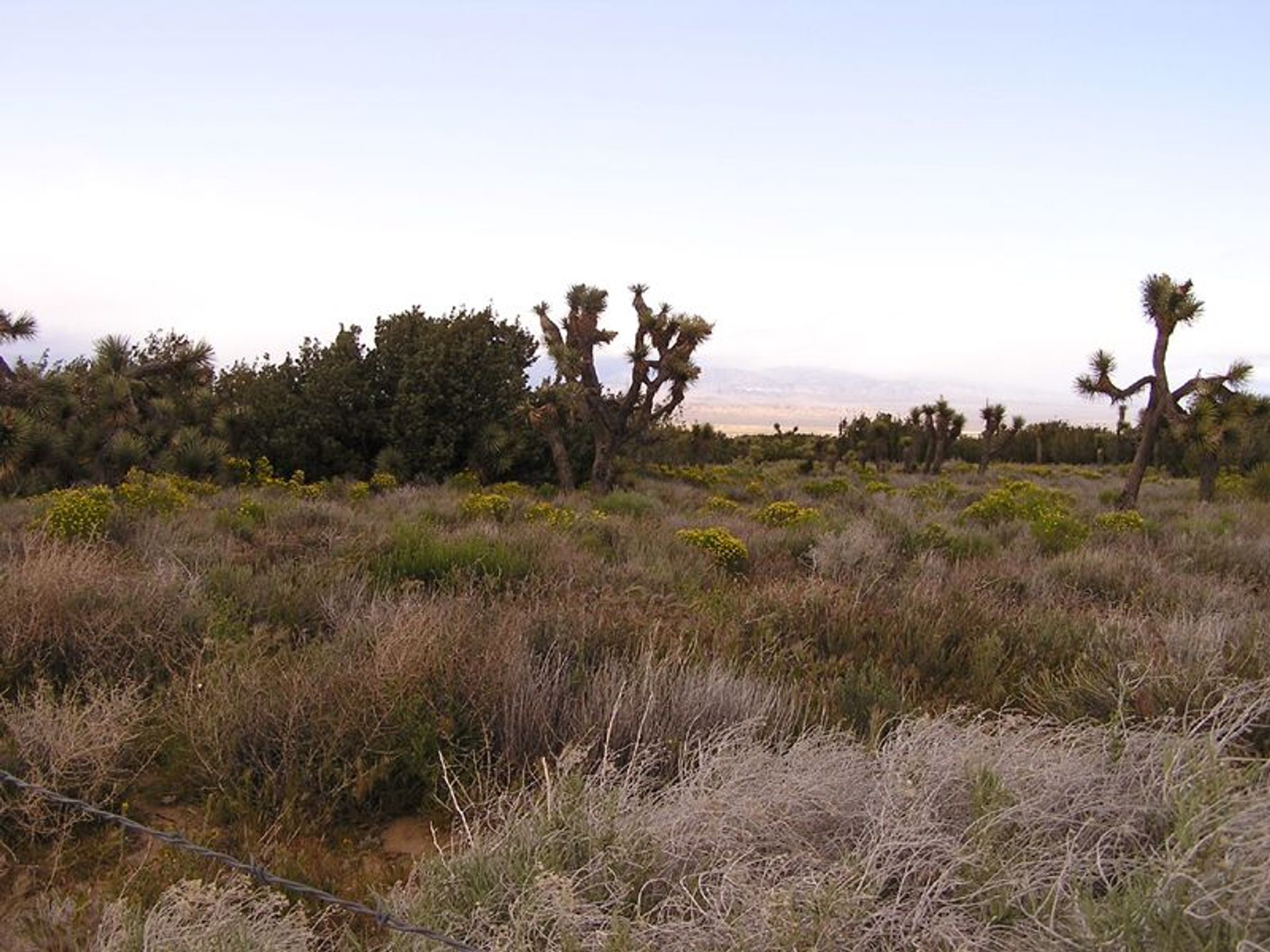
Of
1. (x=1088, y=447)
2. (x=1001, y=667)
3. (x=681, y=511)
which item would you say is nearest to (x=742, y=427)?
(x=1088, y=447)

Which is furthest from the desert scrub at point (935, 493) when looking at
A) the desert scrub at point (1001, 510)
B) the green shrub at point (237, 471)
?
the green shrub at point (237, 471)

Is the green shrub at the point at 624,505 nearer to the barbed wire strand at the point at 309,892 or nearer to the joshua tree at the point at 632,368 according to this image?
the joshua tree at the point at 632,368

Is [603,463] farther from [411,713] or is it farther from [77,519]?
[411,713]

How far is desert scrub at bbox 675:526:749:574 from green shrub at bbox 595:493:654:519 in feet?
17.2

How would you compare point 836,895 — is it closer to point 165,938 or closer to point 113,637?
point 165,938

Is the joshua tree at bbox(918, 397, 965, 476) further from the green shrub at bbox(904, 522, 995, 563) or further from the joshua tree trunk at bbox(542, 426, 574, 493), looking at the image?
the green shrub at bbox(904, 522, 995, 563)

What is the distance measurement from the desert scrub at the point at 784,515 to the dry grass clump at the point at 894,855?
32.0ft

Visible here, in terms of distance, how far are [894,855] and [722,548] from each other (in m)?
7.21

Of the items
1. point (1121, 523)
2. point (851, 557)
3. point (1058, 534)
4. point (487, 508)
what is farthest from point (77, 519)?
point (1121, 523)

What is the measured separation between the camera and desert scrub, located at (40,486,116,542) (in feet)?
27.8

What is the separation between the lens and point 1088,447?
57.7m

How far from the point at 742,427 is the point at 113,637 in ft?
554

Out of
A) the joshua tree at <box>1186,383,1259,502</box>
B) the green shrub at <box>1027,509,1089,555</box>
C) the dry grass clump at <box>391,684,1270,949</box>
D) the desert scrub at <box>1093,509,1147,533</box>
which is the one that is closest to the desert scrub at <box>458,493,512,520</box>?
the green shrub at <box>1027,509,1089,555</box>

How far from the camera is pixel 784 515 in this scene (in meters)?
13.8
